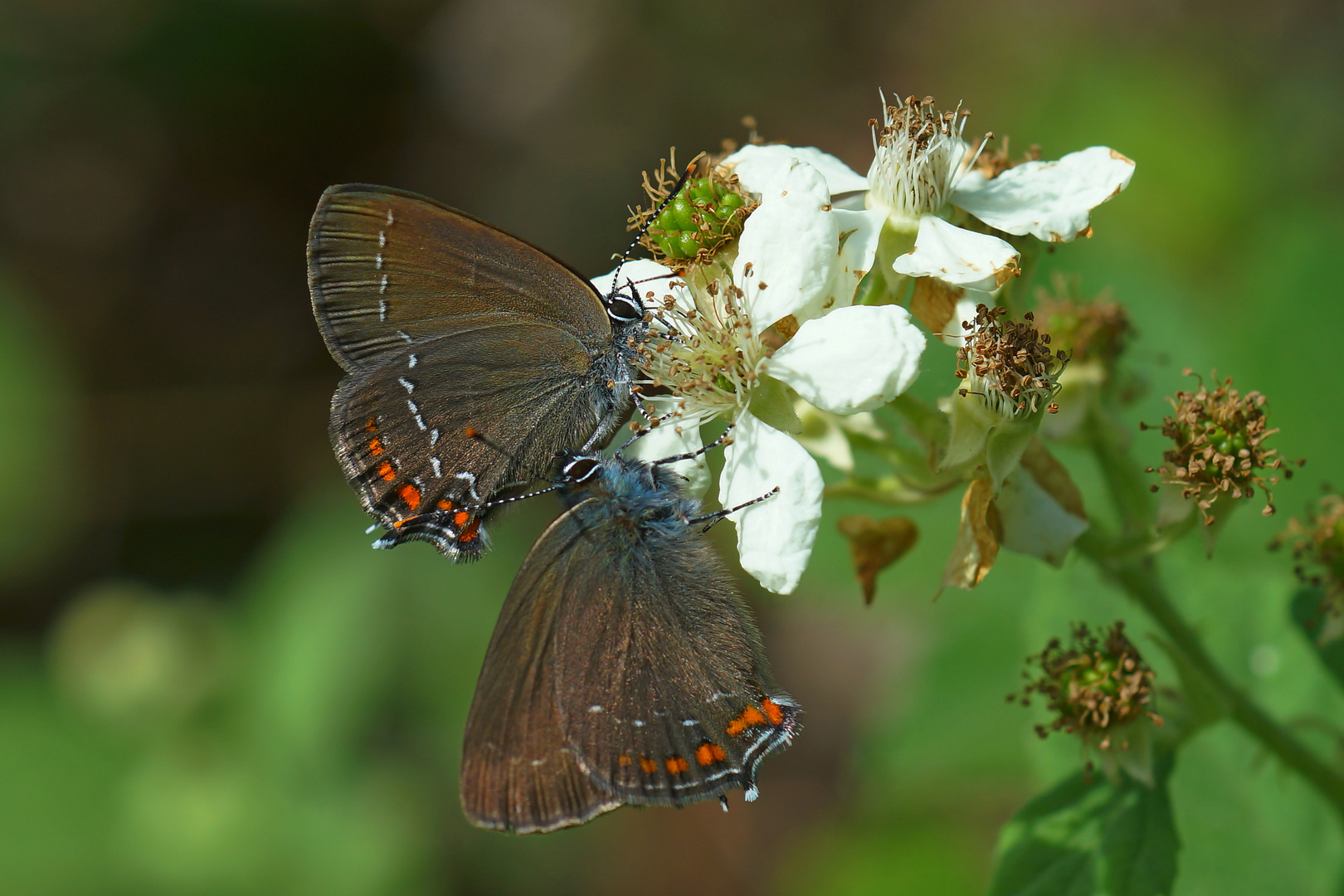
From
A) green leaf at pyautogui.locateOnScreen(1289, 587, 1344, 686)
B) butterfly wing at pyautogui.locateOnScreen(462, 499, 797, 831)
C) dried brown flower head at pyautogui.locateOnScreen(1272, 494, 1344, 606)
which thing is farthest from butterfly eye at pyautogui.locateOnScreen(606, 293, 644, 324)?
green leaf at pyautogui.locateOnScreen(1289, 587, 1344, 686)

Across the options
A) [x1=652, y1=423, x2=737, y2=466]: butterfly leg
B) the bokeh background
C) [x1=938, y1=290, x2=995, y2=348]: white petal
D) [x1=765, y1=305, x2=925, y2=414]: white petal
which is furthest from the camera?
the bokeh background

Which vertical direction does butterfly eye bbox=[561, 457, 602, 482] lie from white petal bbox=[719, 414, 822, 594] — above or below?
above

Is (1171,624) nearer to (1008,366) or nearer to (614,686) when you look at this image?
(1008,366)

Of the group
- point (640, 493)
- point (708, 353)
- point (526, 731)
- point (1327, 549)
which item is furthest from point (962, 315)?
point (526, 731)

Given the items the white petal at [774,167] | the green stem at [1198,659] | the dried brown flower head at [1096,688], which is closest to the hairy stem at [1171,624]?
the green stem at [1198,659]

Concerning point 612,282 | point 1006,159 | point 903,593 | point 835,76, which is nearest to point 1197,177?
point 835,76

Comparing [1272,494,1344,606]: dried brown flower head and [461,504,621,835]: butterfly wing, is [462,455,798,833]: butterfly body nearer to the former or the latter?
[461,504,621,835]: butterfly wing

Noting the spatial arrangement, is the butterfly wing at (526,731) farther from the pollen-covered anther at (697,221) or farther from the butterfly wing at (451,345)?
the pollen-covered anther at (697,221)

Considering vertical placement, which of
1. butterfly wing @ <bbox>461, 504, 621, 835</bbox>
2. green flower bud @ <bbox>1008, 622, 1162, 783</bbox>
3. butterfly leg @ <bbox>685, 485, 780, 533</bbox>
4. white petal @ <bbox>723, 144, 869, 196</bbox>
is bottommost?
green flower bud @ <bbox>1008, 622, 1162, 783</bbox>
